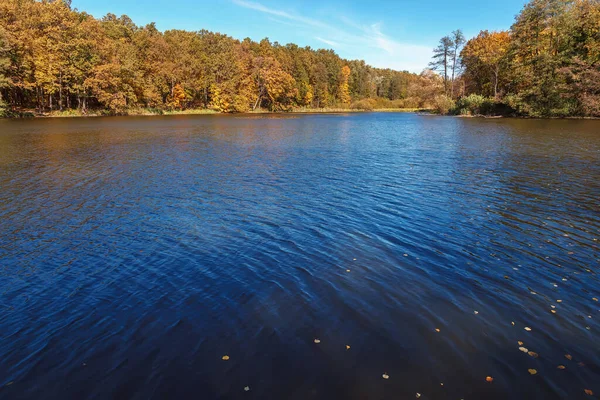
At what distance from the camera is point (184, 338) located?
773 centimetres

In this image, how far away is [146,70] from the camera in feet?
326

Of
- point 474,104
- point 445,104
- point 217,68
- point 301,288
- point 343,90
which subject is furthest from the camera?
point 343,90

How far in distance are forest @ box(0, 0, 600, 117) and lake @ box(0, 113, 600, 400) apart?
60.4 meters

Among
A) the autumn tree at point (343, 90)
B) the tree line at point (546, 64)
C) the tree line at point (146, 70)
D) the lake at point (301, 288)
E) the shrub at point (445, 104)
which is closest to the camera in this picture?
the lake at point (301, 288)


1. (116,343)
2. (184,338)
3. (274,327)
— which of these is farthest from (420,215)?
(116,343)

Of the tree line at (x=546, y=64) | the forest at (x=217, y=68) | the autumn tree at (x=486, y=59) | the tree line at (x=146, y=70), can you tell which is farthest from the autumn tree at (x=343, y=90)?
the tree line at (x=546, y=64)

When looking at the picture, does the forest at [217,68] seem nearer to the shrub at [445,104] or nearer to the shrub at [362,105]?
the shrub at [445,104]

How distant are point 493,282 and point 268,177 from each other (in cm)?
1589

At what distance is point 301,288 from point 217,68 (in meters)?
114

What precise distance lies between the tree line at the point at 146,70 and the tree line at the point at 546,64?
3430 centimetres

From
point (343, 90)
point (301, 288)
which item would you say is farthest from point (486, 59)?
point (301, 288)

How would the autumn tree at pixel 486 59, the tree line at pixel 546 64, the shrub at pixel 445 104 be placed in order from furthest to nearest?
the shrub at pixel 445 104, the autumn tree at pixel 486 59, the tree line at pixel 546 64

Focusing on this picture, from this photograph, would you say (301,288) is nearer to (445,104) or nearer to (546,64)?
(546,64)

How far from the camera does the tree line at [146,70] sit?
72.9 m
